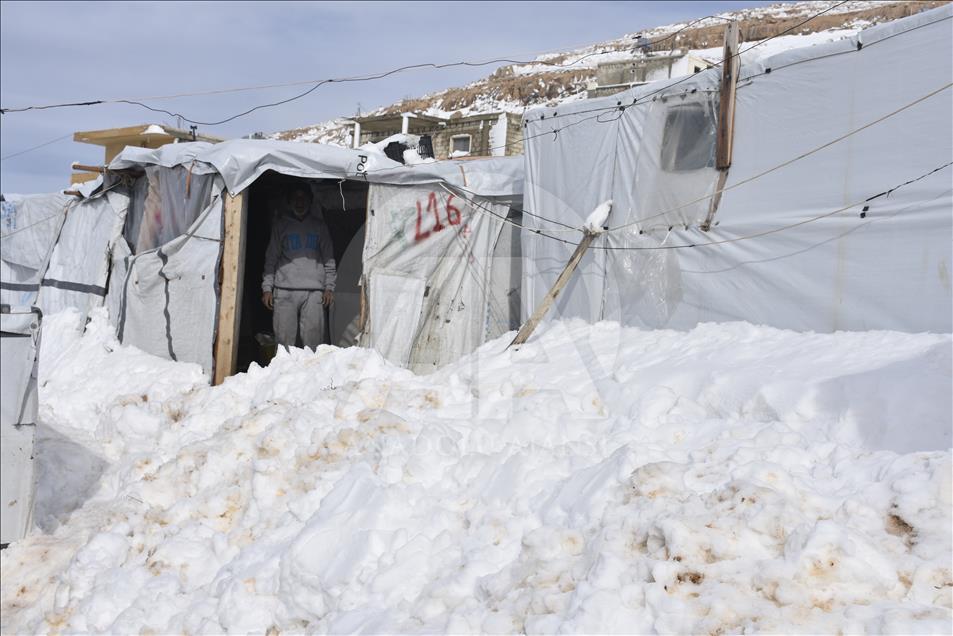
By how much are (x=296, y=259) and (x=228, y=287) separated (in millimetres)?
891

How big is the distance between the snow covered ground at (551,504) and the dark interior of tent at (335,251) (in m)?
3.36

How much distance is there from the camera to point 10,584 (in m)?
4.63

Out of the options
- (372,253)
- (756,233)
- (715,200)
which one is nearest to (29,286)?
(372,253)

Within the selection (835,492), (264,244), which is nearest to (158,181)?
(264,244)

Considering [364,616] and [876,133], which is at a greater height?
[876,133]

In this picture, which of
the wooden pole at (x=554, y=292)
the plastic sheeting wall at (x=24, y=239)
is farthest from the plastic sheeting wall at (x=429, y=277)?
the plastic sheeting wall at (x=24, y=239)

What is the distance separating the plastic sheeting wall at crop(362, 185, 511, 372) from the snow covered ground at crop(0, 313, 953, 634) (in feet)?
6.51

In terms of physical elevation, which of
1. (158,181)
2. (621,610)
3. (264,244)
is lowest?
(621,610)

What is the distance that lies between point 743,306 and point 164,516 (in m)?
4.25

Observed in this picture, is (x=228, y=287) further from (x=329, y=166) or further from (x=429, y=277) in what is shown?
(x=429, y=277)

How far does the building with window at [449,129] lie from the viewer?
23.3 m

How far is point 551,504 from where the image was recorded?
12.8 feet

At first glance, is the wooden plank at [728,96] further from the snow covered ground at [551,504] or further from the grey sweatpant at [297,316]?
the grey sweatpant at [297,316]

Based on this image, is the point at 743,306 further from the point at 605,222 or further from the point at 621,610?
the point at 621,610
